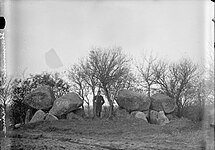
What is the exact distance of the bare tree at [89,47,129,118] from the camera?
1.93 m

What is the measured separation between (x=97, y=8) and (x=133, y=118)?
85 centimetres

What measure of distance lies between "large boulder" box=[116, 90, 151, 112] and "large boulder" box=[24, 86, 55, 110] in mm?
486

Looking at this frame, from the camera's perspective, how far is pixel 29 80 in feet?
6.40

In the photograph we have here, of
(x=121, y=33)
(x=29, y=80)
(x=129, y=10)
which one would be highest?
(x=129, y=10)

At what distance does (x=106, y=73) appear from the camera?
1938mm

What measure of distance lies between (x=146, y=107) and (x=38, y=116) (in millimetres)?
771

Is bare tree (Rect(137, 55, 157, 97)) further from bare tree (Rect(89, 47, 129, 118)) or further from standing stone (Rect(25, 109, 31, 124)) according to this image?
standing stone (Rect(25, 109, 31, 124))

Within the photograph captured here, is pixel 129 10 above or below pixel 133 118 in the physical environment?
above

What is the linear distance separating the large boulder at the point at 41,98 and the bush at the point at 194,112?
0.97 meters

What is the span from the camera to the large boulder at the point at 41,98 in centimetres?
189

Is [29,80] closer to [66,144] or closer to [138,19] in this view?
[66,144]

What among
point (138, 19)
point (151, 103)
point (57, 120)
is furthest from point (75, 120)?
point (138, 19)

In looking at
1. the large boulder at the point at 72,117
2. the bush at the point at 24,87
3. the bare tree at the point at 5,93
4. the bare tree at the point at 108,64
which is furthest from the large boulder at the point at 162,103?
the bare tree at the point at 5,93

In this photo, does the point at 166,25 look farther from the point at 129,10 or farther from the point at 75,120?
the point at 75,120
